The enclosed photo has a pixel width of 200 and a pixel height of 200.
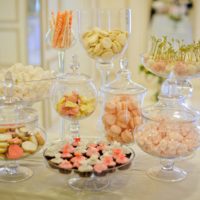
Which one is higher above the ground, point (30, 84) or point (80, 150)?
point (30, 84)

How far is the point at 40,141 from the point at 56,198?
0.19m

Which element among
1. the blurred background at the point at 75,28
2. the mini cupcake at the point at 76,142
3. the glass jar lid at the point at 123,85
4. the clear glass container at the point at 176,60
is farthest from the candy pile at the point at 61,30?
the blurred background at the point at 75,28

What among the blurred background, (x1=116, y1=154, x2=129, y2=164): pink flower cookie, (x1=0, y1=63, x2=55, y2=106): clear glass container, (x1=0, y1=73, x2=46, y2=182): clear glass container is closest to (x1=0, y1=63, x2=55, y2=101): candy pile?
(x1=0, y1=63, x2=55, y2=106): clear glass container

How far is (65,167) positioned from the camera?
3.45ft

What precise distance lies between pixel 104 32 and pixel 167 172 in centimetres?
57

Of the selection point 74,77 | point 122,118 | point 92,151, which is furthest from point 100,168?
point 74,77

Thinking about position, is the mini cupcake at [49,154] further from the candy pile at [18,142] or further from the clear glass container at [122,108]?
the clear glass container at [122,108]

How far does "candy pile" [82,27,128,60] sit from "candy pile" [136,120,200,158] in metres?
0.42

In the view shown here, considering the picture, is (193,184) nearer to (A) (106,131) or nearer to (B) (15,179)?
(A) (106,131)

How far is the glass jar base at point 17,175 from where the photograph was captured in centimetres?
119

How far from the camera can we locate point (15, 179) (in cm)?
119

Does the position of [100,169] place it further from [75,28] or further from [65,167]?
[75,28]

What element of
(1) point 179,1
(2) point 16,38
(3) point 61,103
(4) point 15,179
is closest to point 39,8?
(2) point 16,38

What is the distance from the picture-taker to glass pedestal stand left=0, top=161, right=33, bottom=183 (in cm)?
119
